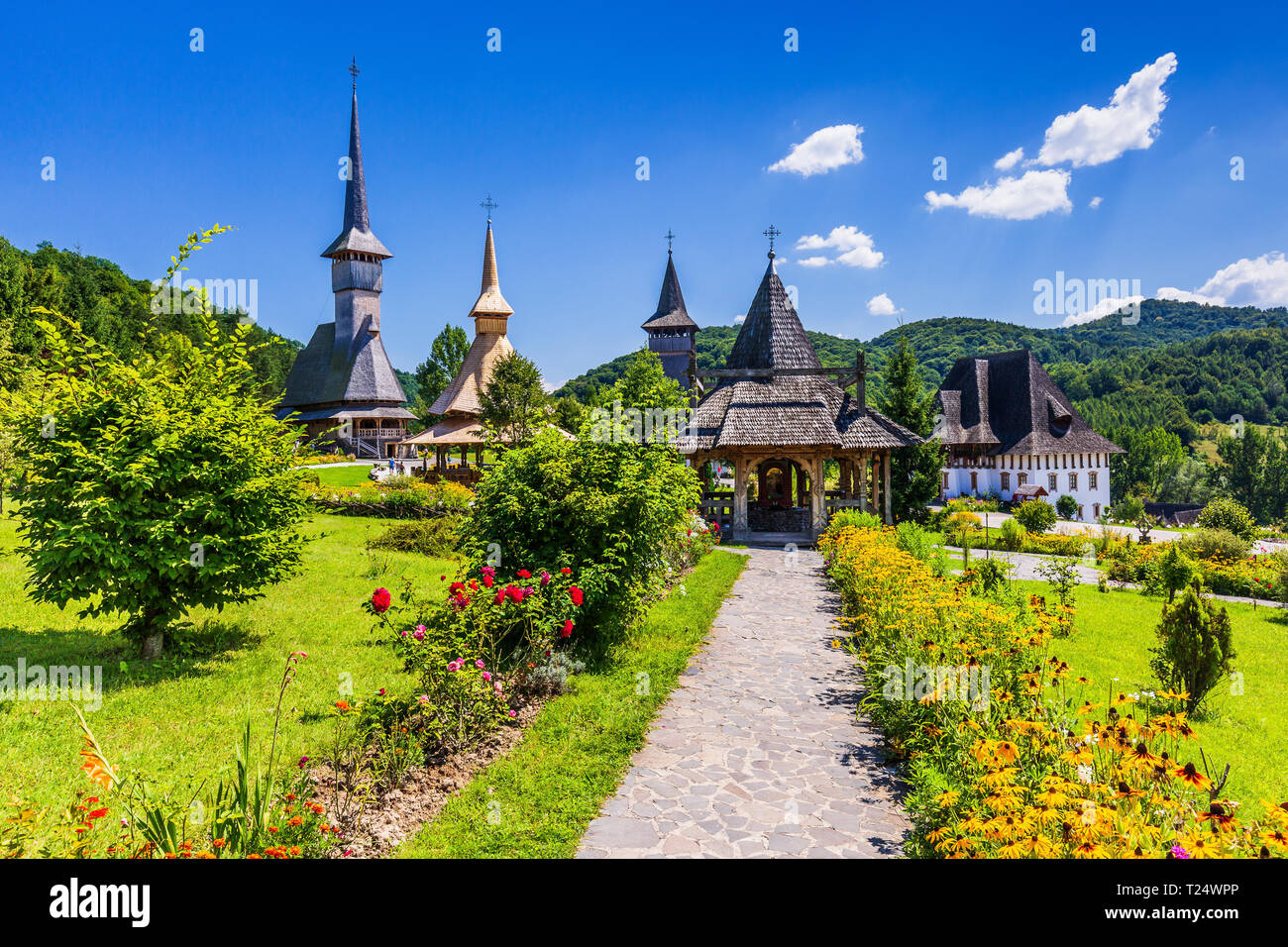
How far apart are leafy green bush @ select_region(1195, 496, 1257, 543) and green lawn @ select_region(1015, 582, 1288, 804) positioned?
34.6ft

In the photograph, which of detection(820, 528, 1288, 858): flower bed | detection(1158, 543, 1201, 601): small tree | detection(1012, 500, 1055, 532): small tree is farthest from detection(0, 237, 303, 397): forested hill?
detection(1012, 500, 1055, 532): small tree

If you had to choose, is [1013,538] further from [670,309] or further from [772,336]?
[670,309]

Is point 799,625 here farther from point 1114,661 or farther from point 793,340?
point 793,340

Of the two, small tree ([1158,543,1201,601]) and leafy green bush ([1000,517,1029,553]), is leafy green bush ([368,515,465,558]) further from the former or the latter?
leafy green bush ([1000,517,1029,553])

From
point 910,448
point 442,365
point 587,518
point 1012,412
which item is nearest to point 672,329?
point 442,365

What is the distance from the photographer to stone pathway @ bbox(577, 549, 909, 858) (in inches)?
169

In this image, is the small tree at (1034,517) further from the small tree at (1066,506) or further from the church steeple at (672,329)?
the church steeple at (672,329)

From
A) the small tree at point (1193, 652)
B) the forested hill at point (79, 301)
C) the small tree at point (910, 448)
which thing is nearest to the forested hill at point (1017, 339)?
the forested hill at point (79, 301)

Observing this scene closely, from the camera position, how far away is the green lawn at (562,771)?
166 inches

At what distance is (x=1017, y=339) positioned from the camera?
326ft

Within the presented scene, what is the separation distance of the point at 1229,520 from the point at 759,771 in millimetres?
27316

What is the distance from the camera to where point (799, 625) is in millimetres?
10312

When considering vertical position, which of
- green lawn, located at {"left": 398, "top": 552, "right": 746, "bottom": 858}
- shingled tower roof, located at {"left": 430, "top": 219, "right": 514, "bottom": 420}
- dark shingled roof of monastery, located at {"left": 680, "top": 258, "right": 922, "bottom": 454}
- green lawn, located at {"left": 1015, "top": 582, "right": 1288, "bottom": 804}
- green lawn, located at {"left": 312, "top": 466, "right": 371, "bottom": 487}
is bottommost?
green lawn, located at {"left": 1015, "top": 582, "right": 1288, "bottom": 804}

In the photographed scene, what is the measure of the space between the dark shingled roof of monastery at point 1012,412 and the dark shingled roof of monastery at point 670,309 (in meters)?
22.8
